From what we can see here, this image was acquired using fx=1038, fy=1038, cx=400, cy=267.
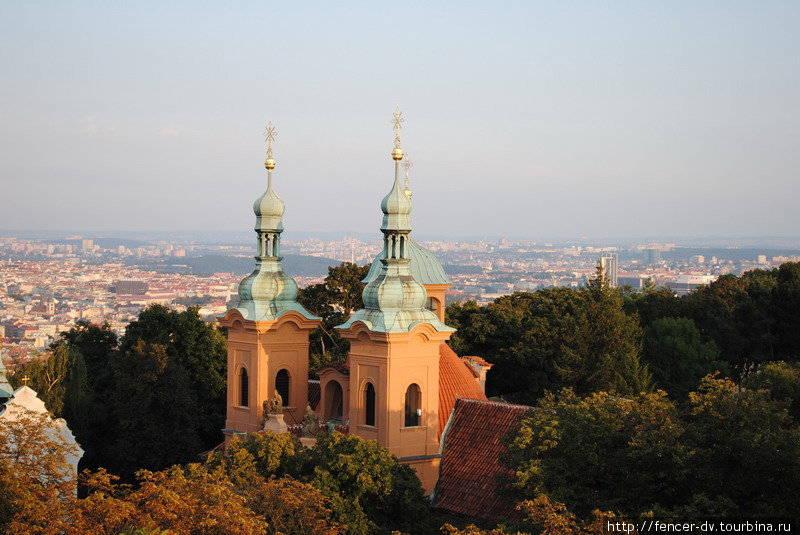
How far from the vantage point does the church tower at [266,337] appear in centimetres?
3322

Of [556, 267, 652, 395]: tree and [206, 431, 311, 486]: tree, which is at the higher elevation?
[556, 267, 652, 395]: tree

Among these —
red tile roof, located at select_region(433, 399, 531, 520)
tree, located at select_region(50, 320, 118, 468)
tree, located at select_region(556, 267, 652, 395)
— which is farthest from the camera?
tree, located at select_region(50, 320, 118, 468)

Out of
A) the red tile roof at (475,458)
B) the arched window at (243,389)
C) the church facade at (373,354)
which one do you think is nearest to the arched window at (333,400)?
the church facade at (373,354)

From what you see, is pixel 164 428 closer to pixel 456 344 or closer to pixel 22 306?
pixel 456 344

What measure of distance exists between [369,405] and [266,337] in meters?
5.05

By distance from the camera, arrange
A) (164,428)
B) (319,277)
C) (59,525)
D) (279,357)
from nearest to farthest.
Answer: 1. (59,525)
2. (279,357)
3. (164,428)
4. (319,277)

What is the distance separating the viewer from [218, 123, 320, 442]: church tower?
109 ft

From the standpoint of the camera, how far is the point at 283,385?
1345 inches

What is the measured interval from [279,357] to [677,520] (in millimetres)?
15974

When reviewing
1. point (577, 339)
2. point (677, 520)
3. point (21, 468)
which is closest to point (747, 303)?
point (577, 339)

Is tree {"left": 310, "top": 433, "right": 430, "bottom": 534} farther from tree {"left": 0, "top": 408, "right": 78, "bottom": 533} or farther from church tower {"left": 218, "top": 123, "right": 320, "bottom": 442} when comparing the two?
church tower {"left": 218, "top": 123, "right": 320, "bottom": 442}

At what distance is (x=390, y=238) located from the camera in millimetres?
30812

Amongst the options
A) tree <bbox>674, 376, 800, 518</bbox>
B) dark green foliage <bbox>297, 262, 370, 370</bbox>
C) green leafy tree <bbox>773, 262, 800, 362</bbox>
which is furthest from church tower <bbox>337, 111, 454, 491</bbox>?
green leafy tree <bbox>773, 262, 800, 362</bbox>

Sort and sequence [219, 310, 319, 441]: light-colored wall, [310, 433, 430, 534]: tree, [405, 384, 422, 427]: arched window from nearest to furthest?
[310, 433, 430, 534]: tree, [405, 384, 422, 427]: arched window, [219, 310, 319, 441]: light-colored wall
